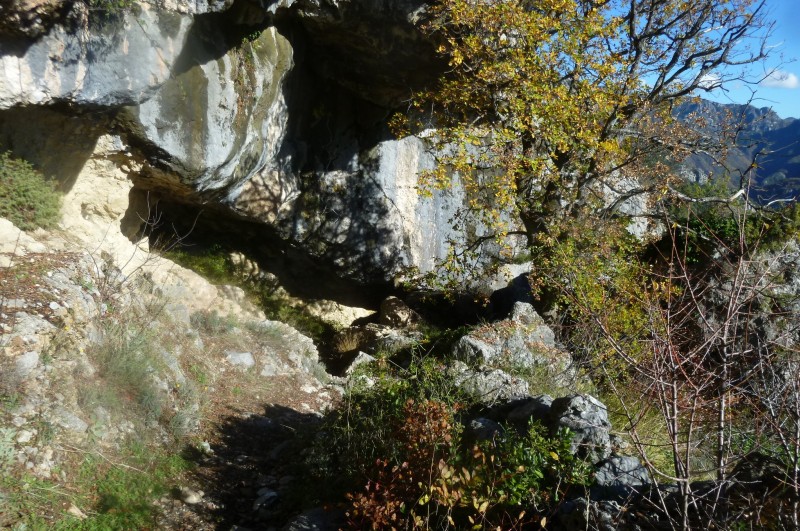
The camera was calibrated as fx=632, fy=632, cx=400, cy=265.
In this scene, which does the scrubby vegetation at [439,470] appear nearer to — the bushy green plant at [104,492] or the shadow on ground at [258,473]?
the shadow on ground at [258,473]

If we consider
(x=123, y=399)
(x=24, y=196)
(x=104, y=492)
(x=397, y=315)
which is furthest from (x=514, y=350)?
(x=24, y=196)

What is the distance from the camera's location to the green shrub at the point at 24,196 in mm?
6906

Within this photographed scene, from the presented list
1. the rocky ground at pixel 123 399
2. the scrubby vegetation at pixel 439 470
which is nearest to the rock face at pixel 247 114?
the rocky ground at pixel 123 399

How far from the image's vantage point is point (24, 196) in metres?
7.14

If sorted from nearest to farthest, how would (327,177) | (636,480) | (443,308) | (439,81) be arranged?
1. (636,480)
2. (439,81)
3. (327,177)
4. (443,308)

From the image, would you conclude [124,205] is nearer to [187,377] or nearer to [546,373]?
[187,377]

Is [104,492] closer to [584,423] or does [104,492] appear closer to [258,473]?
[258,473]

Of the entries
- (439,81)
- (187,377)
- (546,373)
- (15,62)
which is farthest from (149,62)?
(546,373)

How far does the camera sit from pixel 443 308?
13.5 meters

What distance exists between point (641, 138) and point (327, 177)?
234 inches

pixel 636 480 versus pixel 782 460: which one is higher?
pixel 782 460

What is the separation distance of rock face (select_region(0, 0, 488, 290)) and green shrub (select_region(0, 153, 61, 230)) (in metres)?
0.21

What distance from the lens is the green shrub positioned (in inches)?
272

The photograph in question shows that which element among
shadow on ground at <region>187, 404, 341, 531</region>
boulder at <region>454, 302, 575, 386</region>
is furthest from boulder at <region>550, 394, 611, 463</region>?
boulder at <region>454, 302, 575, 386</region>
